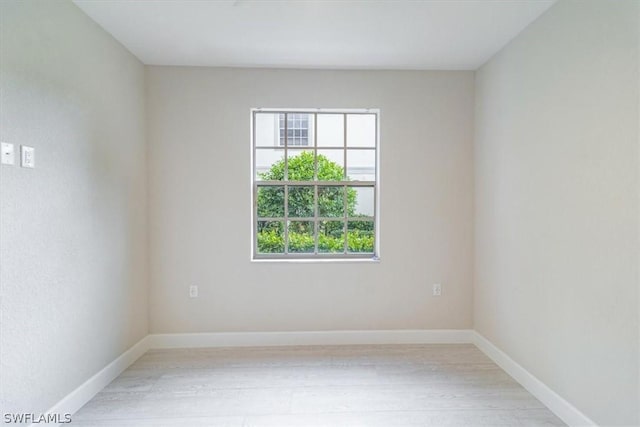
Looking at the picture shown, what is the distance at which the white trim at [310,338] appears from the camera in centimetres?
333

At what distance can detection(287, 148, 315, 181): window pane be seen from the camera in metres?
3.52

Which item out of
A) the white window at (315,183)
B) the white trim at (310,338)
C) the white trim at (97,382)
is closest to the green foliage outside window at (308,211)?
the white window at (315,183)

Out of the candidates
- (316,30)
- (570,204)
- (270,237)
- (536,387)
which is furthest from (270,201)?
(536,387)

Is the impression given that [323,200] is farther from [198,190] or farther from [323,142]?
[198,190]

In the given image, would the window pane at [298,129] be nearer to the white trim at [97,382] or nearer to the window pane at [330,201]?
the window pane at [330,201]

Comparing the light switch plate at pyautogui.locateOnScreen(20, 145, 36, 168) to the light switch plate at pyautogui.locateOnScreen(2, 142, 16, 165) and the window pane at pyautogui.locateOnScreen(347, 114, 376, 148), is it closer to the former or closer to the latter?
the light switch plate at pyautogui.locateOnScreen(2, 142, 16, 165)

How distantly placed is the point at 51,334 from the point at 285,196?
2080mm

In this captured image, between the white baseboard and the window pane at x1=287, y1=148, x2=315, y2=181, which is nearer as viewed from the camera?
the white baseboard

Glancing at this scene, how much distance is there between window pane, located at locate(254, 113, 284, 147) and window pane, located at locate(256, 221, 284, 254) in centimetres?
79

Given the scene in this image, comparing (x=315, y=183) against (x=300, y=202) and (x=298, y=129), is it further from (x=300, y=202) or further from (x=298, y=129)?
(x=298, y=129)

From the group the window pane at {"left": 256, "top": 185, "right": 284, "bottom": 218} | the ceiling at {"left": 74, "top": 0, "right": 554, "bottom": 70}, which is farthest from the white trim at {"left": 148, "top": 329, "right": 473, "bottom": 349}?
the ceiling at {"left": 74, "top": 0, "right": 554, "bottom": 70}

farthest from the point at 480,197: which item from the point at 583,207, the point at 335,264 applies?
the point at 335,264

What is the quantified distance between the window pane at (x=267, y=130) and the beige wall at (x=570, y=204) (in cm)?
199

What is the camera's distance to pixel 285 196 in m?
3.50
